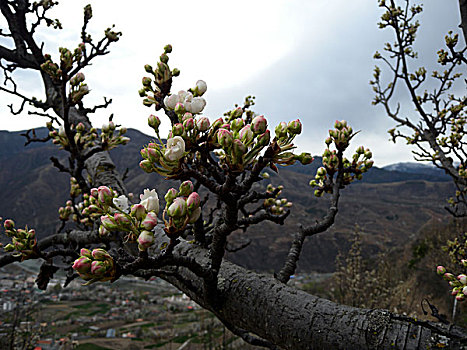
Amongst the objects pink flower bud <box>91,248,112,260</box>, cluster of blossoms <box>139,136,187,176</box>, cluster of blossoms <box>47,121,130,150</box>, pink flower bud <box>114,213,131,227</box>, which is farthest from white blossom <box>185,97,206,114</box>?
cluster of blossoms <box>47,121,130,150</box>

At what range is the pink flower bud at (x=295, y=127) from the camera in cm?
81

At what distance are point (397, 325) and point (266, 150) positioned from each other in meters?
0.69

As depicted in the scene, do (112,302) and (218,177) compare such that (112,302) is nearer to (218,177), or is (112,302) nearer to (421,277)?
(421,277)

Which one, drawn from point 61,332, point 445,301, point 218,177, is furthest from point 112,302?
point 218,177

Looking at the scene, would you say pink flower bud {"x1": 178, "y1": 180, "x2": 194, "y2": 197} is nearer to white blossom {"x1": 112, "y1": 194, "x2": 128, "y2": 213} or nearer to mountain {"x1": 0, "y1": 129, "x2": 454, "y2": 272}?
white blossom {"x1": 112, "y1": 194, "x2": 128, "y2": 213}

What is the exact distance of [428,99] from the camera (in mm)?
4832

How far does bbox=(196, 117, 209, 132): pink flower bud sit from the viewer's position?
2.91 ft

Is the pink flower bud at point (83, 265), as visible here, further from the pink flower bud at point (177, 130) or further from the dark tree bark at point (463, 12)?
the dark tree bark at point (463, 12)

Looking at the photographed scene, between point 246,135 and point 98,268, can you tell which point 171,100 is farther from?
point 98,268

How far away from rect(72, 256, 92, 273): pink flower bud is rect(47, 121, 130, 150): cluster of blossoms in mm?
1711

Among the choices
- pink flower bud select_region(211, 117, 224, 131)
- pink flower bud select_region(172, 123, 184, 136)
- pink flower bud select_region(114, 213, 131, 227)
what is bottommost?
pink flower bud select_region(114, 213, 131, 227)

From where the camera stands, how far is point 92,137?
2475 millimetres

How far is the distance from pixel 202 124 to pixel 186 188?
0.73 ft

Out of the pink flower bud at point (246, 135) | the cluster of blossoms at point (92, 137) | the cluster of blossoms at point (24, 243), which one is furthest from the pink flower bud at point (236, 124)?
the cluster of blossoms at point (92, 137)
